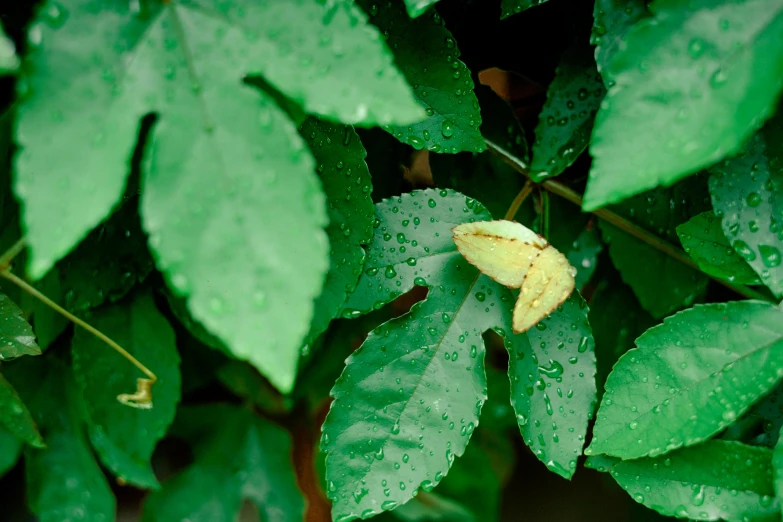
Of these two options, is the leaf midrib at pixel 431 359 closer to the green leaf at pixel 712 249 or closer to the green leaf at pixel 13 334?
the green leaf at pixel 712 249

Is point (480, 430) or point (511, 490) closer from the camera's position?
point (480, 430)

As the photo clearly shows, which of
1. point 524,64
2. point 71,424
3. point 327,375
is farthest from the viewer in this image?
point 327,375

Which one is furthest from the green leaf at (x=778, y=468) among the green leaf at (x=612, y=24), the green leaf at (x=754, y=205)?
the green leaf at (x=612, y=24)

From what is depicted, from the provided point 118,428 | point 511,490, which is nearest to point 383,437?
point 118,428

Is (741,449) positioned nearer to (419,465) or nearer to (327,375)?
(419,465)

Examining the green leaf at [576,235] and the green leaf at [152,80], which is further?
the green leaf at [576,235]

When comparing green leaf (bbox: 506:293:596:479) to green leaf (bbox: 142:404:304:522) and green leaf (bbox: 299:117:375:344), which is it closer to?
green leaf (bbox: 299:117:375:344)

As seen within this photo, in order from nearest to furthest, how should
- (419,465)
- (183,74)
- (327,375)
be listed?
(183,74), (419,465), (327,375)

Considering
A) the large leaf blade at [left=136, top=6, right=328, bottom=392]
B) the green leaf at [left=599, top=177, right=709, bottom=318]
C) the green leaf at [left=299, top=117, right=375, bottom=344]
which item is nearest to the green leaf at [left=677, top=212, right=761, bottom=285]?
the green leaf at [left=599, top=177, right=709, bottom=318]
